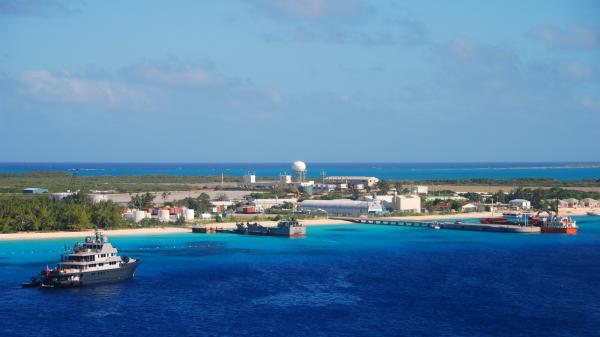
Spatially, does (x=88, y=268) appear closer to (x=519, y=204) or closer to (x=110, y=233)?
(x=110, y=233)

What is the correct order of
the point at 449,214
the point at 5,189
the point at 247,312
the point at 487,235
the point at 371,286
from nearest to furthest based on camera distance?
the point at 247,312 < the point at 371,286 < the point at 487,235 < the point at 449,214 < the point at 5,189

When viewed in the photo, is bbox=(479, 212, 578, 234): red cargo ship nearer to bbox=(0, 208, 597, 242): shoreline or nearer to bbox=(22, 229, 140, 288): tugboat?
bbox=(0, 208, 597, 242): shoreline

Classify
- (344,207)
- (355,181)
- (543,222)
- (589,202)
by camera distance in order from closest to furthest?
(543,222), (344,207), (589,202), (355,181)

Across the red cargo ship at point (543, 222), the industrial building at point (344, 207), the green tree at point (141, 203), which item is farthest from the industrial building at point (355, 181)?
the green tree at point (141, 203)

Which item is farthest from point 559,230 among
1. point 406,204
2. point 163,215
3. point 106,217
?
point 106,217

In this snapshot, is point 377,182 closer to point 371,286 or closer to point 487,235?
point 487,235

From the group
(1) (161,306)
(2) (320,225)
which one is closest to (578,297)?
(1) (161,306)
